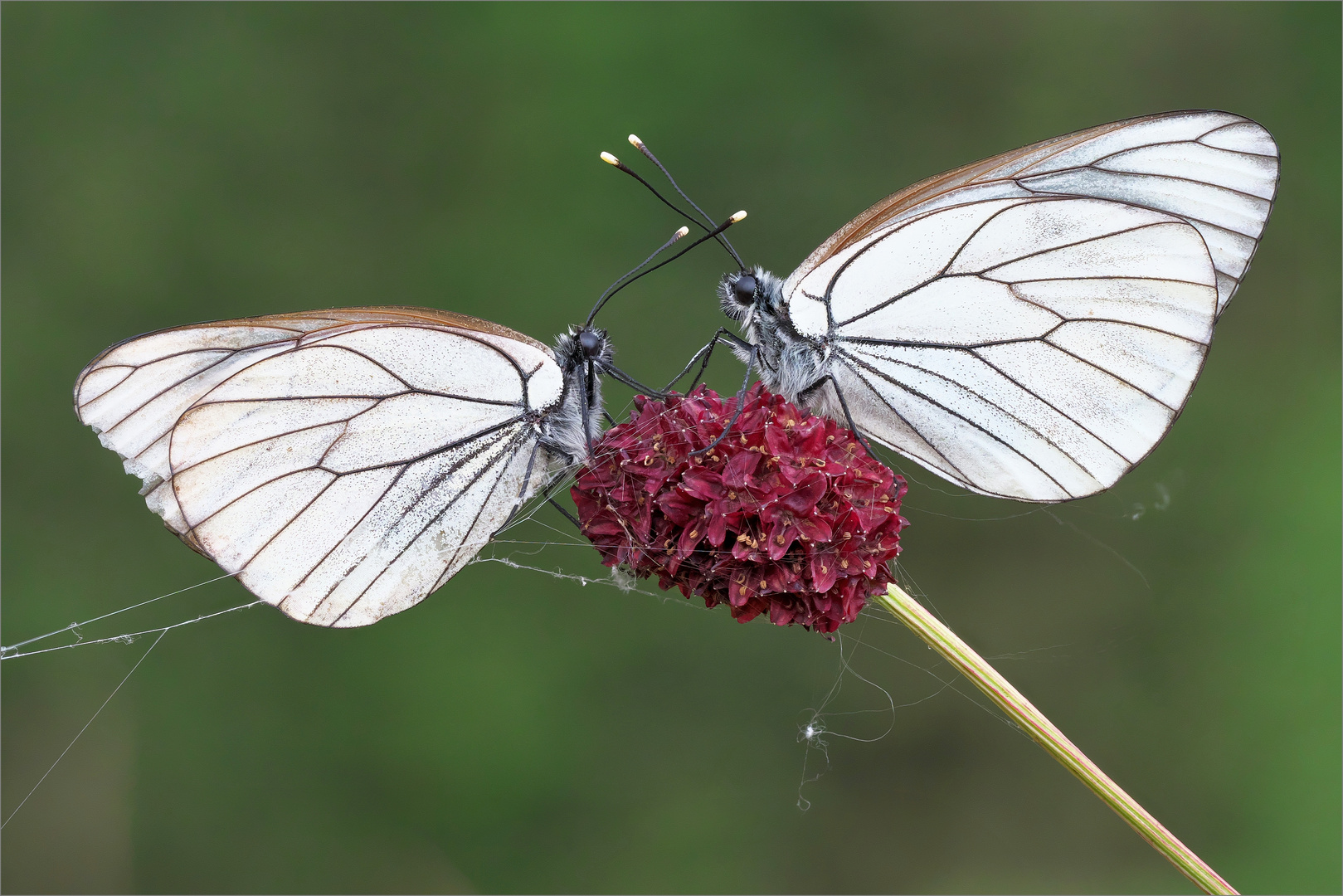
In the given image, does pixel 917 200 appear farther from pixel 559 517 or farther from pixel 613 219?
pixel 613 219

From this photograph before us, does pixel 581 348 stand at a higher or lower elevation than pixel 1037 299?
lower

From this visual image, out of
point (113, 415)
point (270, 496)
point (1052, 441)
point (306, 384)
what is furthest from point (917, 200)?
point (113, 415)

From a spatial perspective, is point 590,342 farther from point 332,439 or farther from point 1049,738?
point 1049,738

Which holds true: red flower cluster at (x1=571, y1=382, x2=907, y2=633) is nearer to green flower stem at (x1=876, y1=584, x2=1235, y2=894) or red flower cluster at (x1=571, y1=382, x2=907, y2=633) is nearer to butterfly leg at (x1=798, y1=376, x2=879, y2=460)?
green flower stem at (x1=876, y1=584, x2=1235, y2=894)

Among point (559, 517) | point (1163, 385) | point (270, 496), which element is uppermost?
point (1163, 385)

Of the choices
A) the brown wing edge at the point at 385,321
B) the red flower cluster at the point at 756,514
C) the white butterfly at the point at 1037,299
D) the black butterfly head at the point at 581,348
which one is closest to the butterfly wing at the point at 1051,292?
the white butterfly at the point at 1037,299

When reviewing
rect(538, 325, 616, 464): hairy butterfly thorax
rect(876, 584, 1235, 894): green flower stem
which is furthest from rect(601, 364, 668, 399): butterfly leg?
rect(876, 584, 1235, 894): green flower stem

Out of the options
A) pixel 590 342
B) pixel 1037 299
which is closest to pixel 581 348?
pixel 590 342
